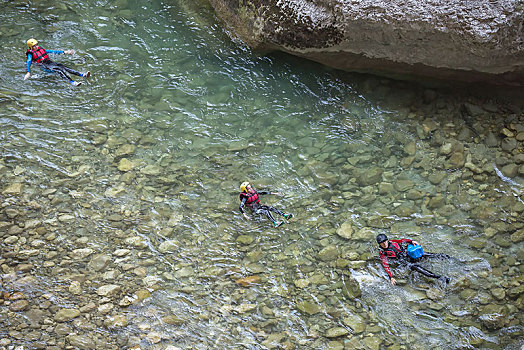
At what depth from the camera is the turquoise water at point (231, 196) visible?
21.0 ft

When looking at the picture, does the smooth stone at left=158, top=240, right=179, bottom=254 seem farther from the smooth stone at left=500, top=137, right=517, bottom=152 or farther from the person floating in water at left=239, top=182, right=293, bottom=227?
the smooth stone at left=500, top=137, right=517, bottom=152

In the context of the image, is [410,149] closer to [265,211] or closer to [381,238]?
[381,238]

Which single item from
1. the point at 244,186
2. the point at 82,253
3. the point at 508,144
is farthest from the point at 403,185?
the point at 82,253

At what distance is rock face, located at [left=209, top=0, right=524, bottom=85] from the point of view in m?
8.03

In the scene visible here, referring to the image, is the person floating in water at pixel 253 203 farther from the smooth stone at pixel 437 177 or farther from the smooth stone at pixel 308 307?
the smooth stone at pixel 437 177

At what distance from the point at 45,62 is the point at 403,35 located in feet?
23.8

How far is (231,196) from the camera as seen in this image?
822 cm

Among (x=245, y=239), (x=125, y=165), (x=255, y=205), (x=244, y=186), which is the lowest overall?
(x=125, y=165)

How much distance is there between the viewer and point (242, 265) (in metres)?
7.18

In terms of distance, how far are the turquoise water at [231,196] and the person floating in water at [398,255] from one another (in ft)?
0.57

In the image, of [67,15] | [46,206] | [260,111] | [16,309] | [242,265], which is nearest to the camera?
[16,309]

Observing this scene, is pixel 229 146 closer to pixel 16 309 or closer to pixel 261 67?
pixel 261 67

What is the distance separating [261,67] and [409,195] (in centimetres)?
446

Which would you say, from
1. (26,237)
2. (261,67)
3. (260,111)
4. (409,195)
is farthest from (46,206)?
(409,195)
